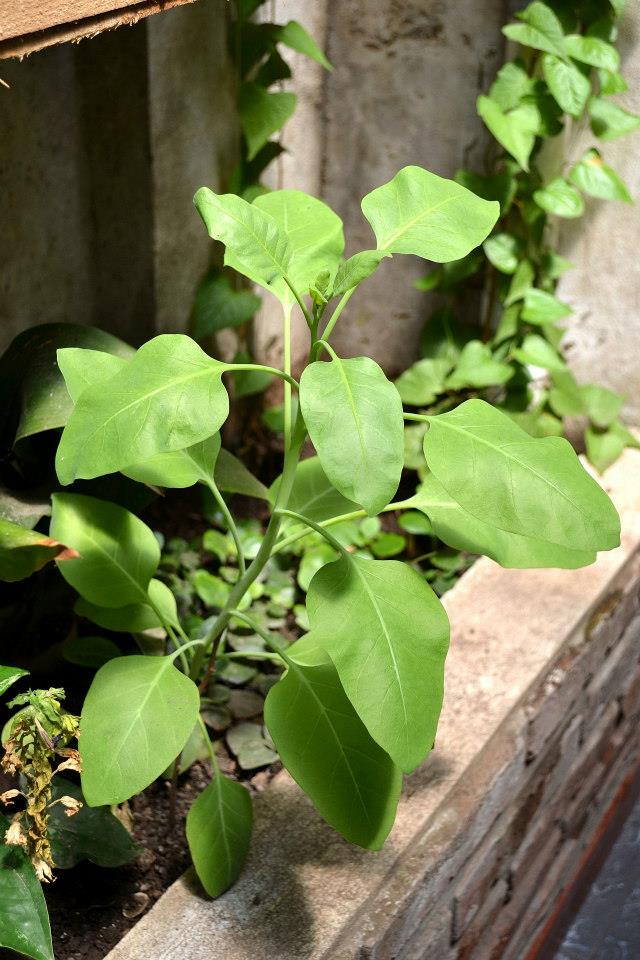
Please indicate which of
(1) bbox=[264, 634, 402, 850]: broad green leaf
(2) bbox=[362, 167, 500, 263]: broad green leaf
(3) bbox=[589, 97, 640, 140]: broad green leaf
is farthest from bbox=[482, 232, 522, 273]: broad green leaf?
(1) bbox=[264, 634, 402, 850]: broad green leaf

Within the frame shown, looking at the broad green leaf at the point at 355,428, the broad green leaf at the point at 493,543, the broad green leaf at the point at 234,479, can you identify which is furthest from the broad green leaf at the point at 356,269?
the broad green leaf at the point at 234,479

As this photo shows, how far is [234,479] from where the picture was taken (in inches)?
60.3

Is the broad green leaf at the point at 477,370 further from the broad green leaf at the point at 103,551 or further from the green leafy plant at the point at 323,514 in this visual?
the broad green leaf at the point at 103,551

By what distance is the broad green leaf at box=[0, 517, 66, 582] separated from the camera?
1.22 m

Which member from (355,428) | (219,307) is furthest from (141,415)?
(219,307)

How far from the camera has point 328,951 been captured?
126 cm

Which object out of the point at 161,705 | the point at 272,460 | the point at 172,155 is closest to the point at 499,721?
the point at 161,705

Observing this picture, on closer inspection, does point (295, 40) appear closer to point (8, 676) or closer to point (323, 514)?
point (323, 514)

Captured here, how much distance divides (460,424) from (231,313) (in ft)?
3.23

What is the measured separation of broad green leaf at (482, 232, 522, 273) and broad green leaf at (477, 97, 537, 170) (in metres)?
0.19

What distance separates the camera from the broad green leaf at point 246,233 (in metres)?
1.14

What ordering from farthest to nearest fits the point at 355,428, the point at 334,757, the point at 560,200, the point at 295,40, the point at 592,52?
the point at 560,200, the point at 592,52, the point at 295,40, the point at 334,757, the point at 355,428

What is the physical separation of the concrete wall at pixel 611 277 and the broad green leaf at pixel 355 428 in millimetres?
1417

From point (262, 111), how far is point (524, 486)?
1163mm
